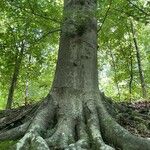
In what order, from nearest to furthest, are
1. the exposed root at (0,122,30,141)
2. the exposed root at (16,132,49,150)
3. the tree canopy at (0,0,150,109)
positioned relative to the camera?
the exposed root at (16,132,49,150) < the exposed root at (0,122,30,141) < the tree canopy at (0,0,150,109)

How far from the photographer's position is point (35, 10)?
8.89 meters

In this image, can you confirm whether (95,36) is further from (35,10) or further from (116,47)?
(116,47)

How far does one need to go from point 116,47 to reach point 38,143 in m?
16.6

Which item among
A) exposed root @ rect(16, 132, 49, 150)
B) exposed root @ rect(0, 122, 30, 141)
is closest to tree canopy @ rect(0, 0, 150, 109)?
exposed root @ rect(0, 122, 30, 141)

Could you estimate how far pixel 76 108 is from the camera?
21.6 feet

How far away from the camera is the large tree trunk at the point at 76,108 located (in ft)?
18.7

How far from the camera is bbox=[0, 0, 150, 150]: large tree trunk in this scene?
18.7 feet

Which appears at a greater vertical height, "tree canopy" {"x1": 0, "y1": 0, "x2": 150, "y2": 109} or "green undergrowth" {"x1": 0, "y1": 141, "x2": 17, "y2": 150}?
"tree canopy" {"x1": 0, "y1": 0, "x2": 150, "y2": 109}

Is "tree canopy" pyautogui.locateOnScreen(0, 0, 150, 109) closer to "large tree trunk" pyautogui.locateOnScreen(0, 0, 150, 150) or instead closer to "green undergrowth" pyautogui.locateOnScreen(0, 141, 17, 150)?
"large tree trunk" pyautogui.locateOnScreen(0, 0, 150, 150)

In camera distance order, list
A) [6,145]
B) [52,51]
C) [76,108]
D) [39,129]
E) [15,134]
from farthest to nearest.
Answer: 1. [52,51]
2. [76,108]
3. [15,134]
4. [39,129]
5. [6,145]

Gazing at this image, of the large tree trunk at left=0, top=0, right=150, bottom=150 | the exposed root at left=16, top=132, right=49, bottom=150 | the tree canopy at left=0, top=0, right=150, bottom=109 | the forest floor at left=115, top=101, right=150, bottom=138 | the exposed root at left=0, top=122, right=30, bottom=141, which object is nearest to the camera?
the exposed root at left=16, top=132, right=49, bottom=150

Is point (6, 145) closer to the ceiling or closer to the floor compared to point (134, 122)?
closer to the floor

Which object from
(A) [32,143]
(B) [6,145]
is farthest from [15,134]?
(A) [32,143]

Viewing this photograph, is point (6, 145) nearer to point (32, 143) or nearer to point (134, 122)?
point (32, 143)
